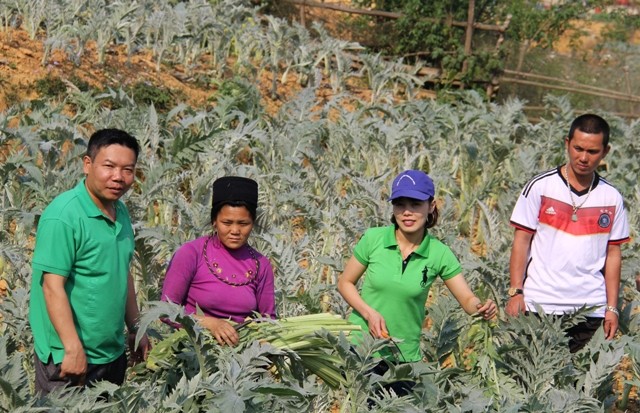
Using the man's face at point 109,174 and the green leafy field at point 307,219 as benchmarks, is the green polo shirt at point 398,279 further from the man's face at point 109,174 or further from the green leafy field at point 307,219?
the man's face at point 109,174

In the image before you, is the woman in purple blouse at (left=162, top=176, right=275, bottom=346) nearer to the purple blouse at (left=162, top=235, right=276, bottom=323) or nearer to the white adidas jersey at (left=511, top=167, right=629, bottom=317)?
the purple blouse at (left=162, top=235, right=276, bottom=323)

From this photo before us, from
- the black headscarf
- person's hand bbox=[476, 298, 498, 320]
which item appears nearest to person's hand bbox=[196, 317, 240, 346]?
the black headscarf

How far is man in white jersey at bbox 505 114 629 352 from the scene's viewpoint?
4695 mm

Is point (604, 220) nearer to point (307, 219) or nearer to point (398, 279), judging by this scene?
point (398, 279)

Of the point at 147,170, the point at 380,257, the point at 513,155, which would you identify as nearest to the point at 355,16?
the point at 513,155

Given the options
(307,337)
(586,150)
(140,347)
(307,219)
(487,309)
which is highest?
(586,150)

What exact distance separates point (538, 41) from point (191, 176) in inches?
398

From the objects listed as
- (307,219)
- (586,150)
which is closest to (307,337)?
(586,150)

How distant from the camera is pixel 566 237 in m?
4.71

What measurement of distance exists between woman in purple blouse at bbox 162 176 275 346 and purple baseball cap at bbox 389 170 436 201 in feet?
1.85

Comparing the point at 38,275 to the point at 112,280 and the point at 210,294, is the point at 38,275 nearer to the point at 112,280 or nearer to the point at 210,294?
the point at 112,280

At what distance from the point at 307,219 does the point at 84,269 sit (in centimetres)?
332

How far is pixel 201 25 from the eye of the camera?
39.5 ft

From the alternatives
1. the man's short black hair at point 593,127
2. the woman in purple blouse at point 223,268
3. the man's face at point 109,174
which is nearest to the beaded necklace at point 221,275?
the woman in purple blouse at point 223,268
